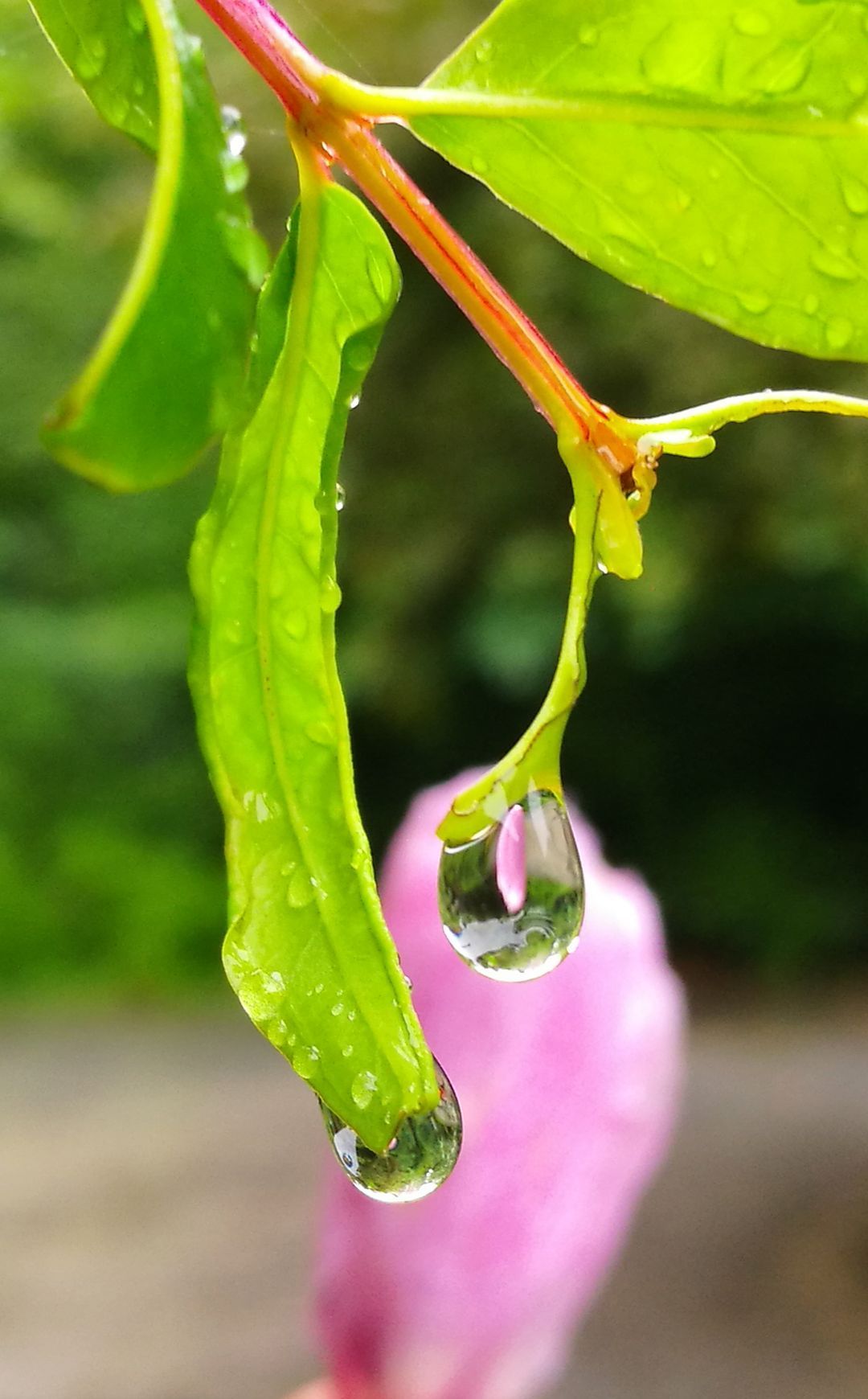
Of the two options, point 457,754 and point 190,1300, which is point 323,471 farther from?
point 457,754

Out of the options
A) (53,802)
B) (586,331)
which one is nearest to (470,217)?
(586,331)

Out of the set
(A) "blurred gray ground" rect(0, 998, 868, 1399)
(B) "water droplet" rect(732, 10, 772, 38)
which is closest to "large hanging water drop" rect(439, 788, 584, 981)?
(B) "water droplet" rect(732, 10, 772, 38)

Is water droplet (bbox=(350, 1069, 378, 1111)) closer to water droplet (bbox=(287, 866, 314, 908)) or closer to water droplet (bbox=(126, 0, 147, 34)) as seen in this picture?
water droplet (bbox=(287, 866, 314, 908))

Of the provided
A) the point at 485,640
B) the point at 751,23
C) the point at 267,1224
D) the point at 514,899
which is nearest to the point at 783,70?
the point at 751,23

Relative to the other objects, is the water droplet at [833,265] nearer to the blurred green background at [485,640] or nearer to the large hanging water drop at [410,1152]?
the large hanging water drop at [410,1152]

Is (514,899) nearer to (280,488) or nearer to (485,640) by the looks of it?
(280,488)
